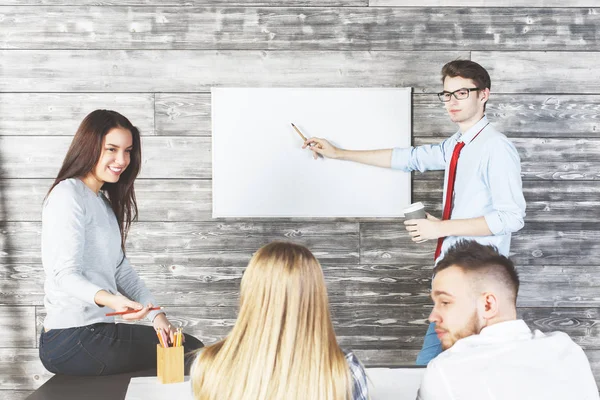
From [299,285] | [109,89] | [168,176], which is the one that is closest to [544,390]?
[299,285]

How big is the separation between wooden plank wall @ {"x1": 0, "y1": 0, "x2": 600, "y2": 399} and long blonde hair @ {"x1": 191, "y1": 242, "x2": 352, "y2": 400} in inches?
55.7

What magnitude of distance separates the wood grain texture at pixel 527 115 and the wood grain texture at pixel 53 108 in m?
1.16

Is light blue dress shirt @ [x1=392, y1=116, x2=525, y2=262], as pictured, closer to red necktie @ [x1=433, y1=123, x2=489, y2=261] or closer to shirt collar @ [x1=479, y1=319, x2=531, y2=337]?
red necktie @ [x1=433, y1=123, x2=489, y2=261]

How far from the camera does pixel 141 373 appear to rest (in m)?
1.72

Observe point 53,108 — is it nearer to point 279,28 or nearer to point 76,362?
point 279,28

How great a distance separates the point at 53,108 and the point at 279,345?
1.84 m

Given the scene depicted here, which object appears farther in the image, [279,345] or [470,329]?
[470,329]

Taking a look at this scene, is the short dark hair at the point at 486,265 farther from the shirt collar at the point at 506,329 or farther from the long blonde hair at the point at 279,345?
the long blonde hair at the point at 279,345

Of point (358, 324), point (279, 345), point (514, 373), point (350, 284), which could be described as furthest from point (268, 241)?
point (514, 373)

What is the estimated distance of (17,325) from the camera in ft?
8.57

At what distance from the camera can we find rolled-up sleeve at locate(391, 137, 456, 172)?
2344 millimetres

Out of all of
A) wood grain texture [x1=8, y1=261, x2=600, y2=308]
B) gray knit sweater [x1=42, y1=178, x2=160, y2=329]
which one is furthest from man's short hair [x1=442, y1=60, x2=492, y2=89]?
gray knit sweater [x1=42, y1=178, x2=160, y2=329]

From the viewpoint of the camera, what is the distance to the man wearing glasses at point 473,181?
2027 millimetres

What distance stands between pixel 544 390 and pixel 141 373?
1093 millimetres
